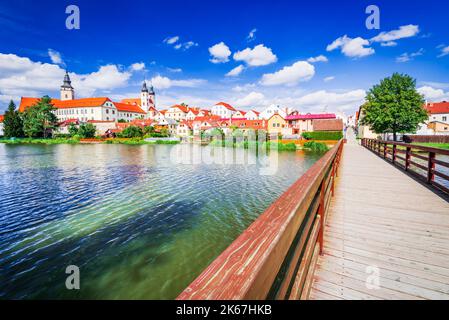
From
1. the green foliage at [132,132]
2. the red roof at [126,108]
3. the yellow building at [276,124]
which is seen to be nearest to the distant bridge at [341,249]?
the yellow building at [276,124]

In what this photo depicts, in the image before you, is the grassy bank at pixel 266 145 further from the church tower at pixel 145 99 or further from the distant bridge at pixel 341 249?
the church tower at pixel 145 99

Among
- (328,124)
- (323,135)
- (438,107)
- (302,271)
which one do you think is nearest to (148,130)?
(323,135)

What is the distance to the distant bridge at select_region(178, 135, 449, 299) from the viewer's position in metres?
0.98

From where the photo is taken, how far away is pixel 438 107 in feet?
193

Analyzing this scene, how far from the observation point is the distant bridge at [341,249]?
98 centimetres

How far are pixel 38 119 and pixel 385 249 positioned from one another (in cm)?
8915

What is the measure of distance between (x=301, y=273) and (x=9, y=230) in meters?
10.1

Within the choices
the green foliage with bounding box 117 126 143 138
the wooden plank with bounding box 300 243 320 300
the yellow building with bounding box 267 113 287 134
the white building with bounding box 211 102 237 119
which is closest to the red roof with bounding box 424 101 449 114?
the yellow building with bounding box 267 113 287 134

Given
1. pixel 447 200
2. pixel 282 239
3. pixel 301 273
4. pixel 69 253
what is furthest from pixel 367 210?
pixel 69 253

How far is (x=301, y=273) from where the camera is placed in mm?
2072

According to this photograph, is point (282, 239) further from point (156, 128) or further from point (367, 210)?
point (156, 128)

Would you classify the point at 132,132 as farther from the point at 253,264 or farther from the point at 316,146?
the point at 253,264
